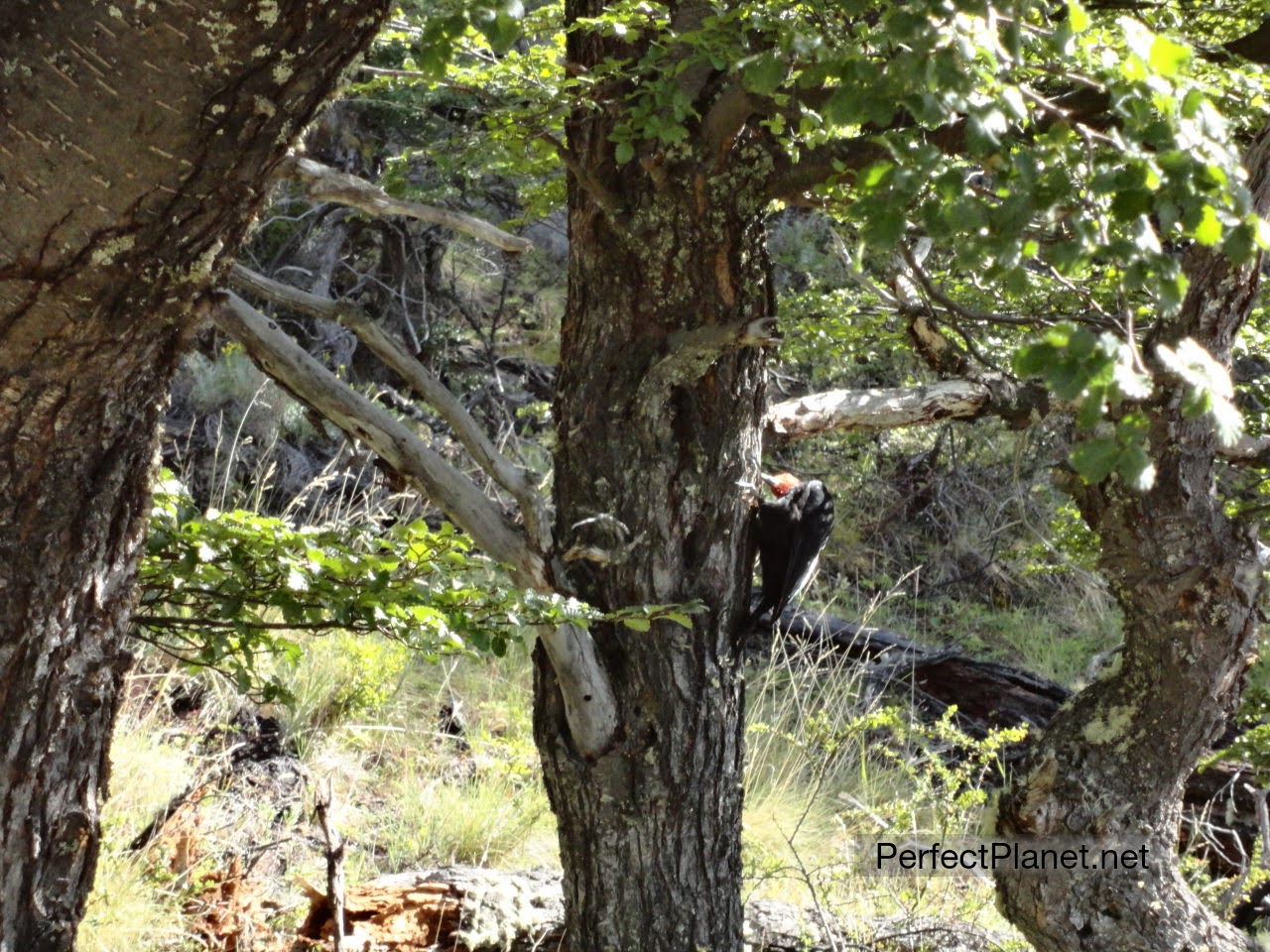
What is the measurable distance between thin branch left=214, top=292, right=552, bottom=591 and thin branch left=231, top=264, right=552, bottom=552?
0.05 m

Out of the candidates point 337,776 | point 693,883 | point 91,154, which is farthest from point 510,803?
point 91,154

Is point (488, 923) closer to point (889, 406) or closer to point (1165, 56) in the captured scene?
point (889, 406)

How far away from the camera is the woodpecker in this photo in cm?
305

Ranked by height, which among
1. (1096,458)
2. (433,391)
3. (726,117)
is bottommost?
(1096,458)

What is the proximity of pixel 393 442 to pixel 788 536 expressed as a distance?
1060mm

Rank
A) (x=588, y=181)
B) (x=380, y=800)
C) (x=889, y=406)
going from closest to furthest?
(x=588, y=181) < (x=889, y=406) < (x=380, y=800)

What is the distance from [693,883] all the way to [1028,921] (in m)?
0.97

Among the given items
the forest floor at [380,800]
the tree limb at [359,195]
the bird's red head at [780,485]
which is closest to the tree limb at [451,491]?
the tree limb at [359,195]

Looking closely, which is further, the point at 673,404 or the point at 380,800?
the point at 380,800

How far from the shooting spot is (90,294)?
4.70 ft

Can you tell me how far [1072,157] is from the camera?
1.24 metres

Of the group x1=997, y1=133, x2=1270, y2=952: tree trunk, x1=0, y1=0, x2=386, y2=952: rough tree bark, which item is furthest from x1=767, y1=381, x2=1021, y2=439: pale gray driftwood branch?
x1=0, y1=0, x2=386, y2=952: rough tree bark

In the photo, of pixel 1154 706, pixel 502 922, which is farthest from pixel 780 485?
pixel 502 922

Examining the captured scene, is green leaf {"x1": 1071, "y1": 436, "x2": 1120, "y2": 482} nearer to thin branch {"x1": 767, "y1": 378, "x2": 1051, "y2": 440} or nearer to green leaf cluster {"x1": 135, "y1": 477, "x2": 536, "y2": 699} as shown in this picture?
green leaf cluster {"x1": 135, "y1": 477, "x2": 536, "y2": 699}
